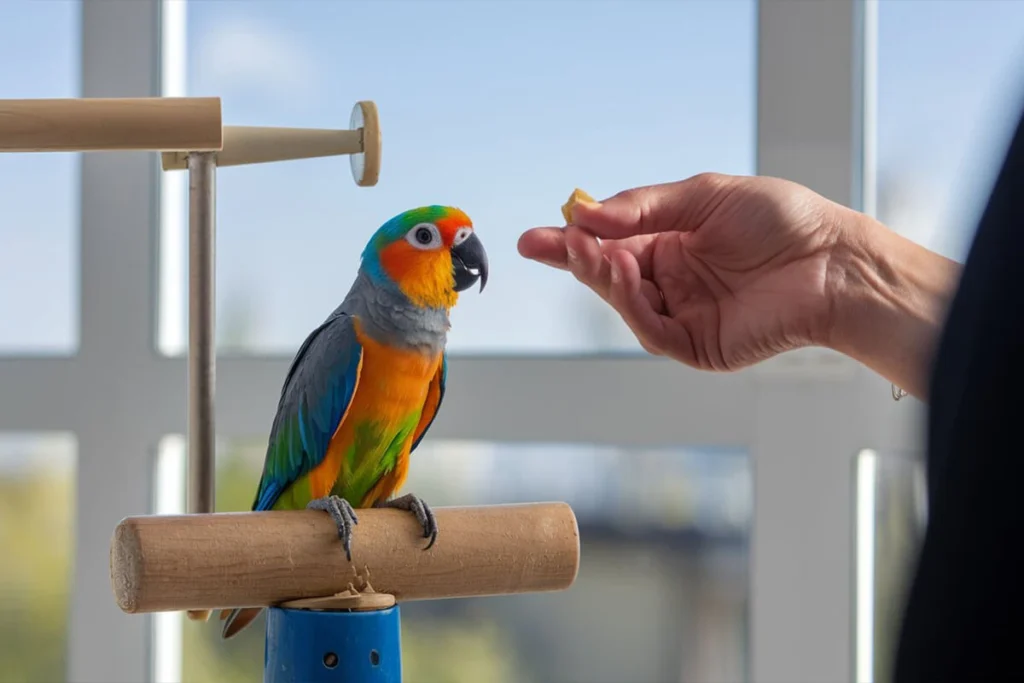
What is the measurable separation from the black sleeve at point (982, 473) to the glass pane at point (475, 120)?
1062 millimetres

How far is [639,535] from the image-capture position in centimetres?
124

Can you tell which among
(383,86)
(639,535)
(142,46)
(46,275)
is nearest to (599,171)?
(383,86)

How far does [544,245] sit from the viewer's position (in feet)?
2.59

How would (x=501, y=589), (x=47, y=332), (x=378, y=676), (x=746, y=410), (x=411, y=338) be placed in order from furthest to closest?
(x=47, y=332) < (x=746, y=410) < (x=411, y=338) < (x=501, y=589) < (x=378, y=676)

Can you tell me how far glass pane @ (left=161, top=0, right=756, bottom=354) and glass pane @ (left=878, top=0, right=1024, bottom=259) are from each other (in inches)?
6.4

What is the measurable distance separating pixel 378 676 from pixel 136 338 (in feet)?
2.37

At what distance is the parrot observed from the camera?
859 millimetres

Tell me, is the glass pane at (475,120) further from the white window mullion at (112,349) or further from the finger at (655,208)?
the finger at (655,208)

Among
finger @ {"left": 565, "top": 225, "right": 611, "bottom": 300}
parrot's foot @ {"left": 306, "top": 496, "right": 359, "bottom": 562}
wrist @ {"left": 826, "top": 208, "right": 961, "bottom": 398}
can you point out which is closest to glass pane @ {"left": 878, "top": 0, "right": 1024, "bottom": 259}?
wrist @ {"left": 826, "top": 208, "right": 961, "bottom": 398}

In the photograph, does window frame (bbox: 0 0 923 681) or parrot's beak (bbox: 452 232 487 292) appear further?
window frame (bbox: 0 0 923 681)

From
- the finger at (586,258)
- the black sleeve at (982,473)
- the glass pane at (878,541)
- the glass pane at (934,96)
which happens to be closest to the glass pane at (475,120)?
the glass pane at (934,96)

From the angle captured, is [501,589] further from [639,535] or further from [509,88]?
[509,88]

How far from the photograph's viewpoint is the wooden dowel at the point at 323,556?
2.14ft

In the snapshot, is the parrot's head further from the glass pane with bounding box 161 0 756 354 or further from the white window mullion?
the white window mullion
